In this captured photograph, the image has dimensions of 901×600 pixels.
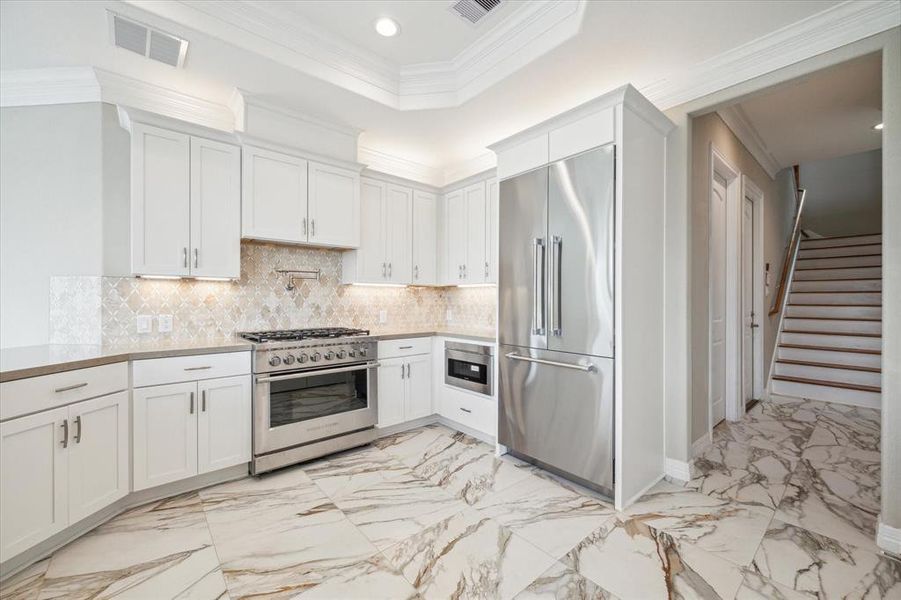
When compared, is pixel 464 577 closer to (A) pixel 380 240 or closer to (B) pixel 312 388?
(B) pixel 312 388

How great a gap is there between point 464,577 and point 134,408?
220 cm

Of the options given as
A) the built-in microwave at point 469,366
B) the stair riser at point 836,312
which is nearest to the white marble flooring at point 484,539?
the built-in microwave at point 469,366

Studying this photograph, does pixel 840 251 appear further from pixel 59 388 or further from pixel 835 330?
pixel 59 388

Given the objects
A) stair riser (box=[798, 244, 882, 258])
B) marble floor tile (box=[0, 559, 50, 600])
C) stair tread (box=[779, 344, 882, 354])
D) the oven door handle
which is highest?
stair riser (box=[798, 244, 882, 258])

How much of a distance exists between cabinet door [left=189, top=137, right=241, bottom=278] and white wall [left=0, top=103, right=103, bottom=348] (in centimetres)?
60

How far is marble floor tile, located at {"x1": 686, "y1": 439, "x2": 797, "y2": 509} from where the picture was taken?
265cm

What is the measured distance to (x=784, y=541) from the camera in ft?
7.04

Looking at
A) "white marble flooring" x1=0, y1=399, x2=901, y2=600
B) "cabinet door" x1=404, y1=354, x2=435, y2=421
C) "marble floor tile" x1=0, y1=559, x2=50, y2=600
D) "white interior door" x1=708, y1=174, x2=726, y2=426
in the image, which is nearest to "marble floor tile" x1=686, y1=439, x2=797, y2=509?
"white marble flooring" x1=0, y1=399, x2=901, y2=600

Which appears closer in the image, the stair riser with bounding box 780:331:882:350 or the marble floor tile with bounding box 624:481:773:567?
the marble floor tile with bounding box 624:481:773:567

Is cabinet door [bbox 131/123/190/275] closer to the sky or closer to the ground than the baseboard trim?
closer to the sky

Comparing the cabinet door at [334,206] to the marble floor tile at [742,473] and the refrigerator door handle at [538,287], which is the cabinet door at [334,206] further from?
the marble floor tile at [742,473]

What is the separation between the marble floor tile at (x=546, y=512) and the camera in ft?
7.11

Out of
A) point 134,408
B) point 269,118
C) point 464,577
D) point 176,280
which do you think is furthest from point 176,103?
point 464,577

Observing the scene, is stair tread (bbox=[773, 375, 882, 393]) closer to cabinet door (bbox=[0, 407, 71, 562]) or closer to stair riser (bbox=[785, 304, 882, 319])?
stair riser (bbox=[785, 304, 882, 319])
